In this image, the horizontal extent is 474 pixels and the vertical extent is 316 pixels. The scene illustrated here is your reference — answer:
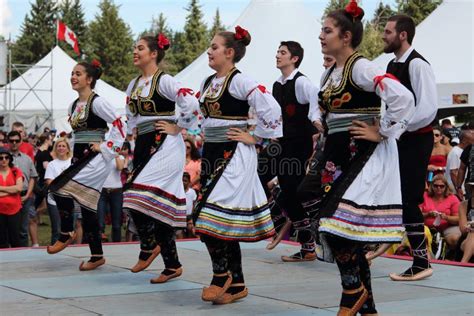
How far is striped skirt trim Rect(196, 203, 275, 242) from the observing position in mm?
5234

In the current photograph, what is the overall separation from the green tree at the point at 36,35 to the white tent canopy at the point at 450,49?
46.0 meters

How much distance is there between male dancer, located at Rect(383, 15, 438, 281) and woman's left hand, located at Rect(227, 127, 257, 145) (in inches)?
46.5

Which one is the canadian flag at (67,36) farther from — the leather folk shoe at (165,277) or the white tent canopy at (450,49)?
the leather folk shoe at (165,277)

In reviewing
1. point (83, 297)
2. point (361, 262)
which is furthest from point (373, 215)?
point (83, 297)

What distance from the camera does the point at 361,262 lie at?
458 cm

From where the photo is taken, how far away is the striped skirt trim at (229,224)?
5.23 metres

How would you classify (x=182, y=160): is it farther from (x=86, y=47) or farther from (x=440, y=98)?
(x=86, y=47)

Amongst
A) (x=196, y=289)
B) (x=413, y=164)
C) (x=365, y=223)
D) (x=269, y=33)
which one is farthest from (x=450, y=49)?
(x=365, y=223)

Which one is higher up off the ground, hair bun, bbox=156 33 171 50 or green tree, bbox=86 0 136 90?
green tree, bbox=86 0 136 90

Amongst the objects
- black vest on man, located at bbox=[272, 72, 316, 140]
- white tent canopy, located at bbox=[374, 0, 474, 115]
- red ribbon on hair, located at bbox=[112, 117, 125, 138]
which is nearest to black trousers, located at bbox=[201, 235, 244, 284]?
red ribbon on hair, located at bbox=[112, 117, 125, 138]

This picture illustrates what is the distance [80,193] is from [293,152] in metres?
1.82

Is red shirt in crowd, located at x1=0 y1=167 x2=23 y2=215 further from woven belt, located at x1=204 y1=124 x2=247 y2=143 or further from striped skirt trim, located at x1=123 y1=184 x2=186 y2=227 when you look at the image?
woven belt, located at x1=204 y1=124 x2=247 y2=143

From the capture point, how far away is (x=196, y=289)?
592cm

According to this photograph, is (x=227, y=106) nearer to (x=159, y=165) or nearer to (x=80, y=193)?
(x=159, y=165)
